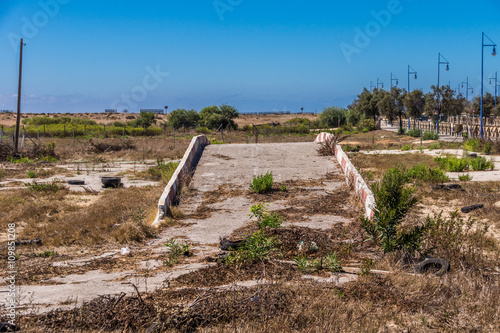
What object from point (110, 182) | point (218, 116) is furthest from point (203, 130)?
point (110, 182)

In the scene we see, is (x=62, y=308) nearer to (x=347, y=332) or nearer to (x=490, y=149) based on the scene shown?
(x=347, y=332)

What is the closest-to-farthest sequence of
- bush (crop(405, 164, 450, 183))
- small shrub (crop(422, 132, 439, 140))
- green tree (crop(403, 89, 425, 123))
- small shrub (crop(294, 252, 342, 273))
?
1. small shrub (crop(294, 252, 342, 273))
2. bush (crop(405, 164, 450, 183))
3. small shrub (crop(422, 132, 439, 140))
4. green tree (crop(403, 89, 425, 123))

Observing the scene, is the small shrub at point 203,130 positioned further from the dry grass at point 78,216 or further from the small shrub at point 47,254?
the small shrub at point 47,254

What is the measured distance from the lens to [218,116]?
55.7m

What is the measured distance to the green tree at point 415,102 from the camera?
1791 inches

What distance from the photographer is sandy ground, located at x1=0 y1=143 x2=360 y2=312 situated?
5477mm

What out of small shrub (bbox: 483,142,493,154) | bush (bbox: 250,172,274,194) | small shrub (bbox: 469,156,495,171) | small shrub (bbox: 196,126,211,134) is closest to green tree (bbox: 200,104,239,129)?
small shrub (bbox: 196,126,211,134)

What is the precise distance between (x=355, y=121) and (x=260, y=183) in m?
58.1

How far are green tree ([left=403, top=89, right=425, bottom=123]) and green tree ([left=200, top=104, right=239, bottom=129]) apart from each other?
69.6 ft

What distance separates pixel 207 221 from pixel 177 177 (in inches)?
113

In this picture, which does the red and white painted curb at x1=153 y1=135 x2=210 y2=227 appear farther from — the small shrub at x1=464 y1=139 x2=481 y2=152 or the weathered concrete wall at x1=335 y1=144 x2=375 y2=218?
the small shrub at x1=464 y1=139 x2=481 y2=152

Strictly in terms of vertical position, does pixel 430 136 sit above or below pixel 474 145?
above

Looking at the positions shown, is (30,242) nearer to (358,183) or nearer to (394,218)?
(394,218)

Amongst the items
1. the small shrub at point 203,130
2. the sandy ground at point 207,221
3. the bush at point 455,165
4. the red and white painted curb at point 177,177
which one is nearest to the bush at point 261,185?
the sandy ground at point 207,221
